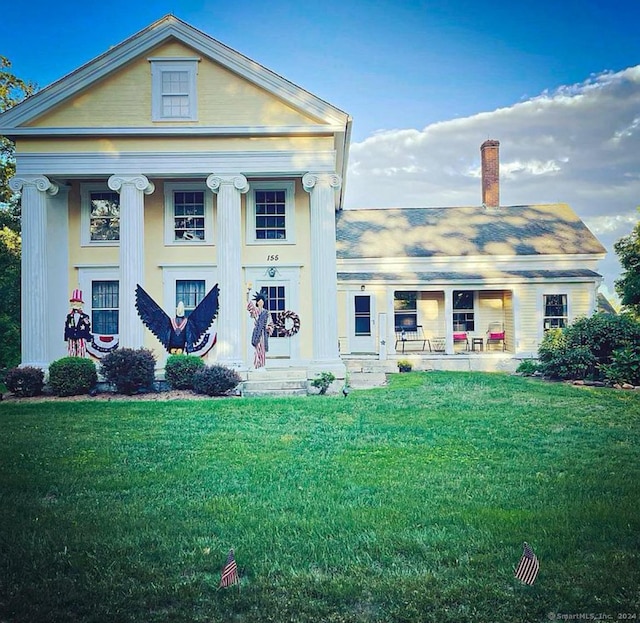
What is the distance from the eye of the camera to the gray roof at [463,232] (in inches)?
869

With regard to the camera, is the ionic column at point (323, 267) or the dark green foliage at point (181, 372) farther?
the ionic column at point (323, 267)

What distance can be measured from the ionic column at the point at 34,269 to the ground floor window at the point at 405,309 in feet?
42.5

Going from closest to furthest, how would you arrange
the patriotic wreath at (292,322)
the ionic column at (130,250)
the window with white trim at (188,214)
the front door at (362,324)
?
the ionic column at (130,250) → the patriotic wreath at (292,322) → the window with white trim at (188,214) → the front door at (362,324)

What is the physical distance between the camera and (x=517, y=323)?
811 inches

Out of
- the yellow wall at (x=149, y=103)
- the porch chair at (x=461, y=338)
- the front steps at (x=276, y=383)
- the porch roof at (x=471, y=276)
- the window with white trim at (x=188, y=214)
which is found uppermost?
the yellow wall at (x=149, y=103)

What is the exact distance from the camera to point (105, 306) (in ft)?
55.0

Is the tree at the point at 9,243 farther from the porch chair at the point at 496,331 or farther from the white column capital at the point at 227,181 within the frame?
the porch chair at the point at 496,331

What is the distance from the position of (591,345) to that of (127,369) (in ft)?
41.3

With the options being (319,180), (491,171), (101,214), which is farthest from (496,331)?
(101,214)

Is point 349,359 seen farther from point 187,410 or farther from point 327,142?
point 187,410

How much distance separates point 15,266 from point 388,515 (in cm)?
2034

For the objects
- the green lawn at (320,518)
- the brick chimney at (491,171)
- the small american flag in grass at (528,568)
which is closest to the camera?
the green lawn at (320,518)

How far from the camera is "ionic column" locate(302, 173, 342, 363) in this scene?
15.0m

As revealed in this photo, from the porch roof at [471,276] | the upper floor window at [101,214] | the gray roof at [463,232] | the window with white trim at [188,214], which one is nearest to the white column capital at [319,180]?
the window with white trim at [188,214]
